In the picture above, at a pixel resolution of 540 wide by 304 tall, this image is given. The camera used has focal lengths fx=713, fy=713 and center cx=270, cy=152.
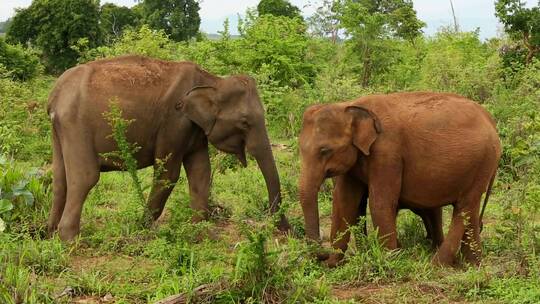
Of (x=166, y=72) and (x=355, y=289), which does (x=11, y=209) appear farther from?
(x=355, y=289)

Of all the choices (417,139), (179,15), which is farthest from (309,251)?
(179,15)

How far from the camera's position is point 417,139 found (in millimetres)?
5434

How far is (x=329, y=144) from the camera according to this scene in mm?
5250

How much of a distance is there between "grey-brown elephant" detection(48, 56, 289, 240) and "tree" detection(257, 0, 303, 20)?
30.9 metres

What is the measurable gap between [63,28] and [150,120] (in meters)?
27.2

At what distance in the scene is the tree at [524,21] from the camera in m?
15.6

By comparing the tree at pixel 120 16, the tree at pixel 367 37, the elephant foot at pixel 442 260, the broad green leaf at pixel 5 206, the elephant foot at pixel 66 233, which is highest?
the tree at pixel 120 16

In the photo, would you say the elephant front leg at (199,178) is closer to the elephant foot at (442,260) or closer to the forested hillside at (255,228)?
the forested hillside at (255,228)

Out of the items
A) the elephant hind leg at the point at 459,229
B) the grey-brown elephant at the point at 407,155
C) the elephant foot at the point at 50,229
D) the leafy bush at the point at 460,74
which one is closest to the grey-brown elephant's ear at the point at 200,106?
the grey-brown elephant at the point at 407,155

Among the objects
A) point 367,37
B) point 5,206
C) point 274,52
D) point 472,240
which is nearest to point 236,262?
point 472,240

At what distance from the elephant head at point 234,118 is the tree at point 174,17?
35373mm

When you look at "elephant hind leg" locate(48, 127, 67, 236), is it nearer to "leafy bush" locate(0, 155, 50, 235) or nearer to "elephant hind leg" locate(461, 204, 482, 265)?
"leafy bush" locate(0, 155, 50, 235)

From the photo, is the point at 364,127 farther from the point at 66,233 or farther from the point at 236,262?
the point at 66,233

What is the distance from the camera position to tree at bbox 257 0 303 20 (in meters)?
37.0
